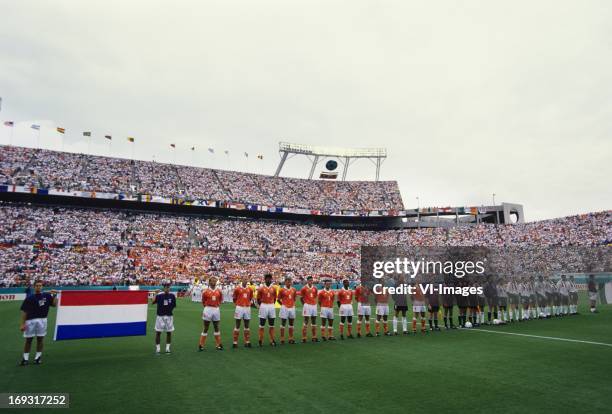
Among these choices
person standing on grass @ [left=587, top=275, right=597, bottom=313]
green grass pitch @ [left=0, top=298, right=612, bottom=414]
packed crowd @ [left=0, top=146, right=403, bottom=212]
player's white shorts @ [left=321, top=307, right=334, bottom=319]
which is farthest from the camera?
packed crowd @ [left=0, top=146, right=403, bottom=212]

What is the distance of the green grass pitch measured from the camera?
716 cm

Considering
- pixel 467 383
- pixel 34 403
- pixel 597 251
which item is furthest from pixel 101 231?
pixel 597 251

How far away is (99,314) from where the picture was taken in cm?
1241

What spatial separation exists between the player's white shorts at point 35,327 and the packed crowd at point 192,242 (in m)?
30.9

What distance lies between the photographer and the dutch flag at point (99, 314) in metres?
12.0

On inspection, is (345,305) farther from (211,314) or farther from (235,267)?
(235,267)

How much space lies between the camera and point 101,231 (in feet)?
152

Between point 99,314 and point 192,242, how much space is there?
39.0m

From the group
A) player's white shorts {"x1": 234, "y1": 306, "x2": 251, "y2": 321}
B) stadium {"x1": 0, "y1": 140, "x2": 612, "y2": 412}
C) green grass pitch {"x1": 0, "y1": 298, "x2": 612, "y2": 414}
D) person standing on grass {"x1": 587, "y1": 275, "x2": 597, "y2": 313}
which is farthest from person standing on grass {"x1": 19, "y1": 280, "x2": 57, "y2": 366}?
person standing on grass {"x1": 587, "y1": 275, "x2": 597, "y2": 313}

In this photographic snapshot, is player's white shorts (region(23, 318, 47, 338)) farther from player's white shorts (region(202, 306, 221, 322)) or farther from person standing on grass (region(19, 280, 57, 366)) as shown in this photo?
player's white shorts (region(202, 306, 221, 322))

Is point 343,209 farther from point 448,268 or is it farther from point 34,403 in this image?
point 34,403

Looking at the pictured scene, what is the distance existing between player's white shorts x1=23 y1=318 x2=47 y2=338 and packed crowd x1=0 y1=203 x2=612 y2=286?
102 feet

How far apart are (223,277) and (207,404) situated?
39201 mm

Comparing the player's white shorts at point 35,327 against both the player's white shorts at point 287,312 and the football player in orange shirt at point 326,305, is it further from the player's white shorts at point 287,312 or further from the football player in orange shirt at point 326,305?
the football player in orange shirt at point 326,305
